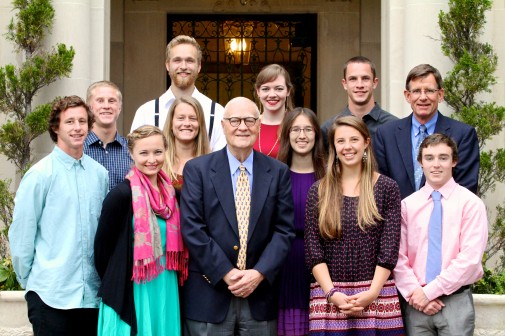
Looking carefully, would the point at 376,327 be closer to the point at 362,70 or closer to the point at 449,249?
the point at 449,249

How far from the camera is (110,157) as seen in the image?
6.22m

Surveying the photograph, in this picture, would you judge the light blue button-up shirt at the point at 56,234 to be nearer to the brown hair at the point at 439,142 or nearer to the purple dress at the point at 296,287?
the purple dress at the point at 296,287

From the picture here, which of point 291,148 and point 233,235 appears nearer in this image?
point 233,235

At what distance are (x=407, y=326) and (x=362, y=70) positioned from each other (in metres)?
2.00

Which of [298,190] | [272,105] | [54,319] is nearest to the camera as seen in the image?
[54,319]

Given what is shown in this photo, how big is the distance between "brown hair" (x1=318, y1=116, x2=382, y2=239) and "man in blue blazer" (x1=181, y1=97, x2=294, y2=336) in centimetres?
23

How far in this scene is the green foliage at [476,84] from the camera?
7.94 meters

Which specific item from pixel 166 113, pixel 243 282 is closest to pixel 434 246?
pixel 243 282

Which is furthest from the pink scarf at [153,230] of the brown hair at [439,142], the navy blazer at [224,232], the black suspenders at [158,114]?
the brown hair at [439,142]


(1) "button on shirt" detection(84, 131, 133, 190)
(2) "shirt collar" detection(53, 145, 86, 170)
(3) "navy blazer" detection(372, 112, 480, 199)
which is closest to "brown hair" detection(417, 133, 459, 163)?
(3) "navy blazer" detection(372, 112, 480, 199)

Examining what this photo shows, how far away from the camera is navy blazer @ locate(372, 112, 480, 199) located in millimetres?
6090

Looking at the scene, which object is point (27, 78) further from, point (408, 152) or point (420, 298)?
point (420, 298)

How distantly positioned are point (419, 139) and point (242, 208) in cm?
153

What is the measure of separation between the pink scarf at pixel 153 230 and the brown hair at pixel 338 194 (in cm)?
94
